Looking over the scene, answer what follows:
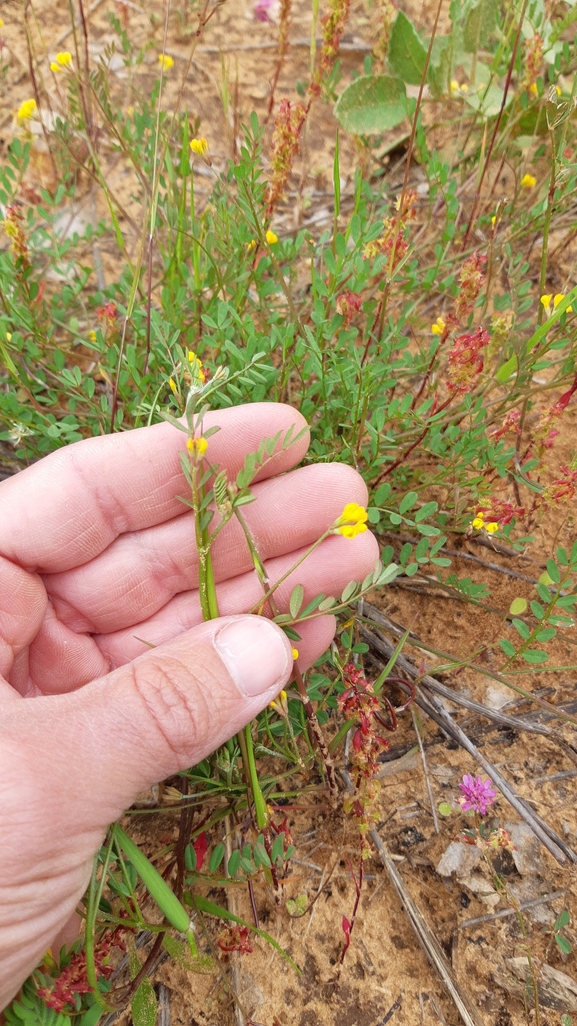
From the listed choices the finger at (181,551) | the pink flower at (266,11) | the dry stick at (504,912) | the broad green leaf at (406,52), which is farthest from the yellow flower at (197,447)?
the pink flower at (266,11)

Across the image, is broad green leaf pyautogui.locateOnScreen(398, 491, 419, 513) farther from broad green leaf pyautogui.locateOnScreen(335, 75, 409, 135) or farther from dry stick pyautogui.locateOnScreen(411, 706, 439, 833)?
broad green leaf pyautogui.locateOnScreen(335, 75, 409, 135)

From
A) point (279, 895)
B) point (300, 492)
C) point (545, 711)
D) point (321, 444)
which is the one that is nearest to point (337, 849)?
point (279, 895)

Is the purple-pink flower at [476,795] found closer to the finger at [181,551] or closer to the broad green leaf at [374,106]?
the finger at [181,551]

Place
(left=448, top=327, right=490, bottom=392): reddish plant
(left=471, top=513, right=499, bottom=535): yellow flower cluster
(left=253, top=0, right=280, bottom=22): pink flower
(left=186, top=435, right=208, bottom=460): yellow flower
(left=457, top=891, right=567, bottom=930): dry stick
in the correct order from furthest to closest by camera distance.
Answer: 1. (left=253, top=0, right=280, bottom=22): pink flower
2. (left=471, top=513, right=499, bottom=535): yellow flower cluster
3. (left=457, top=891, right=567, bottom=930): dry stick
4. (left=448, top=327, right=490, bottom=392): reddish plant
5. (left=186, top=435, right=208, bottom=460): yellow flower

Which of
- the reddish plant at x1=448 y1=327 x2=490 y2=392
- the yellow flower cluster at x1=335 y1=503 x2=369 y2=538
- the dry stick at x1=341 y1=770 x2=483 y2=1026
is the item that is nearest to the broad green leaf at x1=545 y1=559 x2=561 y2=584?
the reddish plant at x1=448 y1=327 x2=490 y2=392

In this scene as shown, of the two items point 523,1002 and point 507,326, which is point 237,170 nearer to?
point 507,326

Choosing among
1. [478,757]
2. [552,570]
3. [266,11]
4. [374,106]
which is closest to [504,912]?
[478,757]

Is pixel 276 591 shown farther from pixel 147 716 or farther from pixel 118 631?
pixel 147 716
